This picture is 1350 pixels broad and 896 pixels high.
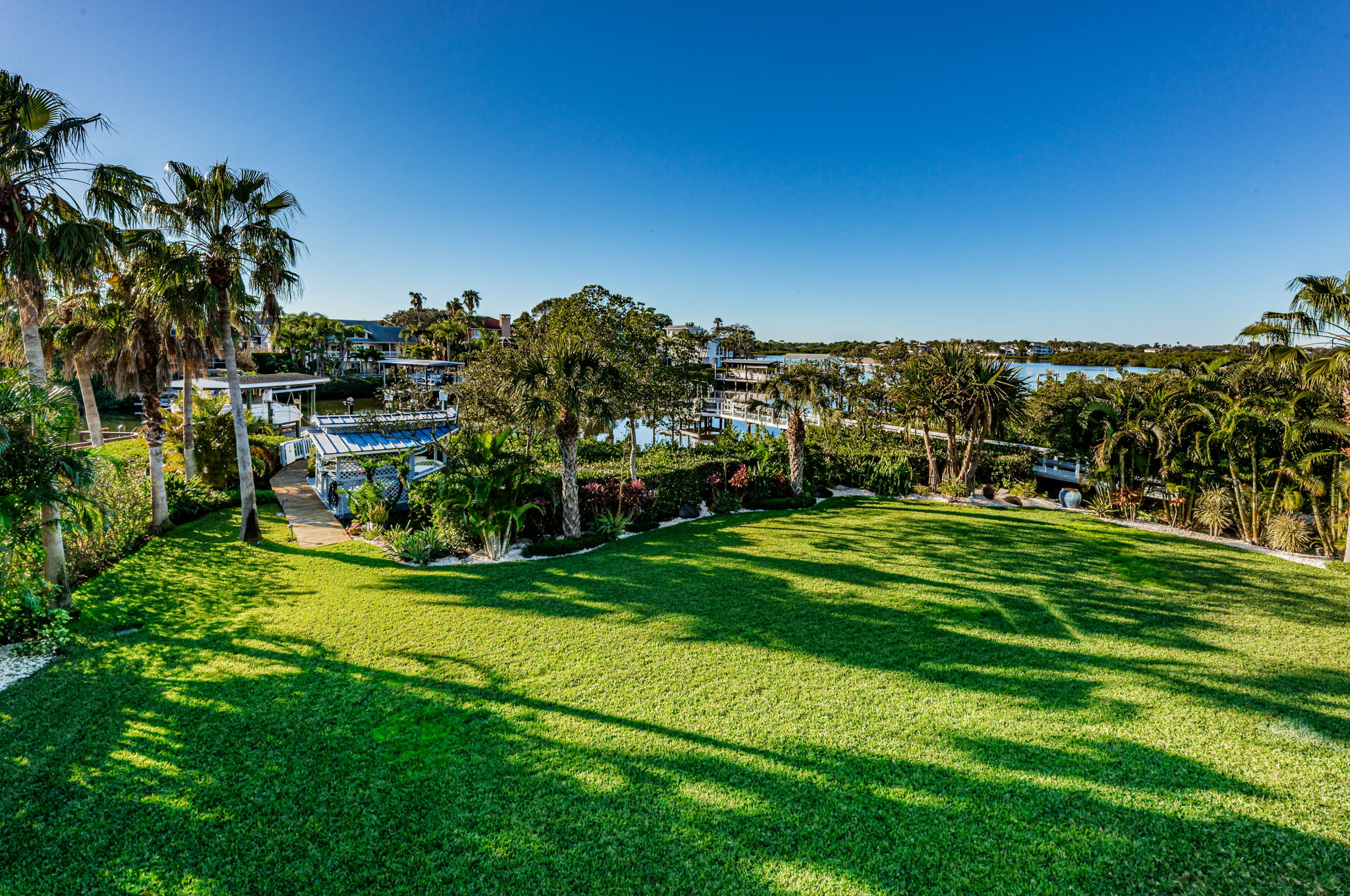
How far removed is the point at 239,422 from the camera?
1088 centimetres

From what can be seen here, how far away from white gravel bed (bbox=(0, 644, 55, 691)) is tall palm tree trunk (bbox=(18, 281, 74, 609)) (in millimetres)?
1024

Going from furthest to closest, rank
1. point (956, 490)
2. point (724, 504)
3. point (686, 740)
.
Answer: point (956, 490) < point (724, 504) < point (686, 740)

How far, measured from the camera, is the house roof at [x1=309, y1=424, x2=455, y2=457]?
13.7 m

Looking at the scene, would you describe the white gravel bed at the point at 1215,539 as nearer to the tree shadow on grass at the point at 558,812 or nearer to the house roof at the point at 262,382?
the tree shadow on grass at the point at 558,812

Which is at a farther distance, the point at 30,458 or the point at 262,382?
the point at 262,382

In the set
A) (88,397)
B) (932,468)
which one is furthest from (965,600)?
(88,397)

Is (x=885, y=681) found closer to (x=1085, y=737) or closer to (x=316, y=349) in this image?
(x=1085, y=737)

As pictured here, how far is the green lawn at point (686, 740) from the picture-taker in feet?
12.0

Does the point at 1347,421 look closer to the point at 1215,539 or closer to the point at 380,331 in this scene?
the point at 1215,539

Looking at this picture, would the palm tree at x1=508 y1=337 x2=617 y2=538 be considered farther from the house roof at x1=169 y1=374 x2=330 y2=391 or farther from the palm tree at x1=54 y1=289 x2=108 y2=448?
the house roof at x1=169 y1=374 x2=330 y2=391

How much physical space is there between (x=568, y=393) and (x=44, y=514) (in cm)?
785

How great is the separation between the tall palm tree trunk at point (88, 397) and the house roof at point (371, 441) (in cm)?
576

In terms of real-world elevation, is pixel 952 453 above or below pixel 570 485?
below

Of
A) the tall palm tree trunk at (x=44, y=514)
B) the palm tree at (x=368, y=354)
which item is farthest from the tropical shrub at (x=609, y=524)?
the palm tree at (x=368, y=354)
